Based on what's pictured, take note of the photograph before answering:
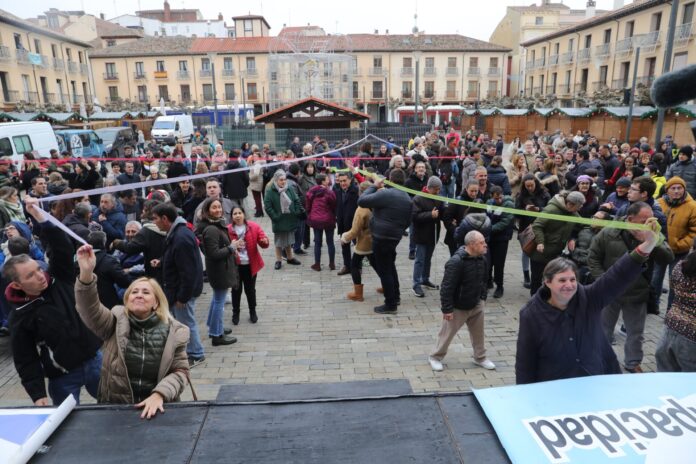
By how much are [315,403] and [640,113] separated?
2384 cm

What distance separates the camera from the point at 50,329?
3.40 m

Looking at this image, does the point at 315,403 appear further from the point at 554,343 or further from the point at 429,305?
the point at 429,305

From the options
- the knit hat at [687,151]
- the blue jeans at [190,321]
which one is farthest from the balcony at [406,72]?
the blue jeans at [190,321]

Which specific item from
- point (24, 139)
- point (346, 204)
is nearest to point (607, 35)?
point (346, 204)

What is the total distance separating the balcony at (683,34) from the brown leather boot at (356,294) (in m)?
31.4

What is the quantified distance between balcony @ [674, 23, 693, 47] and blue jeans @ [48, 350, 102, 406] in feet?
Result: 115

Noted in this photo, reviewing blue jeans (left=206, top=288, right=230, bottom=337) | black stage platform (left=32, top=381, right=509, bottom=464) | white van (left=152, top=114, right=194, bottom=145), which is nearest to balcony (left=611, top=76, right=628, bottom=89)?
white van (left=152, top=114, right=194, bottom=145)

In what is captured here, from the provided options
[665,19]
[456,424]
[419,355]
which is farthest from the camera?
[665,19]

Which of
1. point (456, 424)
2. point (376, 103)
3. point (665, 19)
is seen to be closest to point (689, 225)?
point (456, 424)

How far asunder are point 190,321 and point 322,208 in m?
3.66

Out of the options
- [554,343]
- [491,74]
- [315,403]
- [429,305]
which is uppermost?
[491,74]

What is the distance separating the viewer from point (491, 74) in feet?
179

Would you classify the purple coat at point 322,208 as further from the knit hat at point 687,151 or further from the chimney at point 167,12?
the chimney at point 167,12

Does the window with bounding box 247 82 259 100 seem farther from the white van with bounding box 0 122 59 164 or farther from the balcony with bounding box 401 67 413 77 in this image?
the white van with bounding box 0 122 59 164
